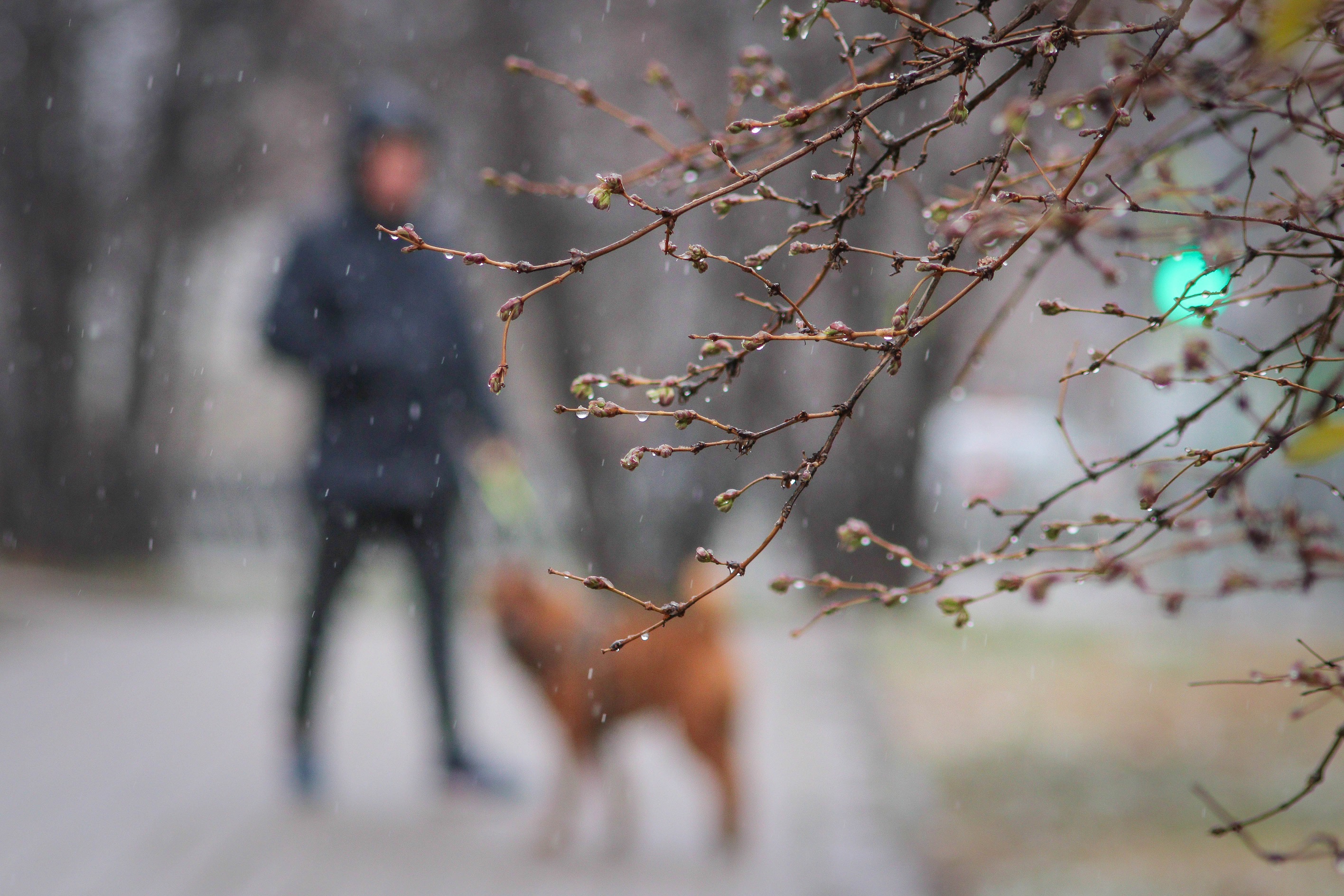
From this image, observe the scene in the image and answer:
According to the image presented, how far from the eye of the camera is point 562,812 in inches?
161

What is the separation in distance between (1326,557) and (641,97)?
8.77 metres

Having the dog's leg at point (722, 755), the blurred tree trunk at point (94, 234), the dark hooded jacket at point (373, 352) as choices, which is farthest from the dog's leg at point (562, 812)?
the blurred tree trunk at point (94, 234)

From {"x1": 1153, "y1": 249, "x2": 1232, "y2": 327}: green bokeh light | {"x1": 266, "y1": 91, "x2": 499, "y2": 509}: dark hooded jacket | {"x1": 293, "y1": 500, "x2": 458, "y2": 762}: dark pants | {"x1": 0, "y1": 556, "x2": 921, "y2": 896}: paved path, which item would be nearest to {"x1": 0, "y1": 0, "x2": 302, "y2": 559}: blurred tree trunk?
{"x1": 0, "y1": 556, "x2": 921, "y2": 896}: paved path

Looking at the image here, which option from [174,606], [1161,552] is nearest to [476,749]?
[1161,552]

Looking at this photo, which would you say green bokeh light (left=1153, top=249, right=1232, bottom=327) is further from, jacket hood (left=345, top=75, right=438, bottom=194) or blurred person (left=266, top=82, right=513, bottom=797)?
jacket hood (left=345, top=75, right=438, bottom=194)

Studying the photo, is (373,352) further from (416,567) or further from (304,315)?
(416,567)

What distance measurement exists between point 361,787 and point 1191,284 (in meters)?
4.19

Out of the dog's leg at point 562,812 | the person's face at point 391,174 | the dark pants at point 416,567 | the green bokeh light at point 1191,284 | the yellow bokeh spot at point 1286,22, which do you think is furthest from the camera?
the person's face at point 391,174

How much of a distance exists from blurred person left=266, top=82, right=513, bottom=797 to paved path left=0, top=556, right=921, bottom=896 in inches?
14.2

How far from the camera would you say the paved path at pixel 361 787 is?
3963 mm

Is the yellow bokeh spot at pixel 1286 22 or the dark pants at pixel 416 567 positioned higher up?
the dark pants at pixel 416 567

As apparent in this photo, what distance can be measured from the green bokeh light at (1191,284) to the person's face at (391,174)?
2899 mm

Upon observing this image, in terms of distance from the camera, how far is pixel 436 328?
15.1 ft

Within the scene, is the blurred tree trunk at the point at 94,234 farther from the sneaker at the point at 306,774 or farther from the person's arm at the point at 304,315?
the sneaker at the point at 306,774
